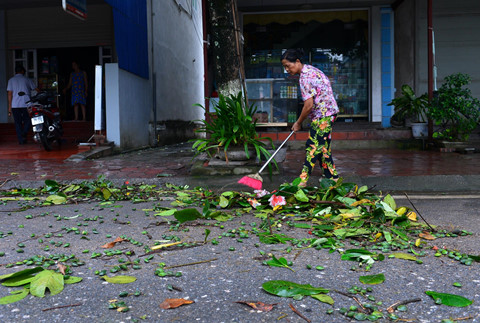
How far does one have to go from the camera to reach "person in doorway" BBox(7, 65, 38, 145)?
1178 cm

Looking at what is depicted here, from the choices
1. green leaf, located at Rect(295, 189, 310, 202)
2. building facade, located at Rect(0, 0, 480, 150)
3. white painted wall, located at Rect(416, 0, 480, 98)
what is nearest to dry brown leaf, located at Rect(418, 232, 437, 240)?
green leaf, located at Rect(295, 189, 310, 202)

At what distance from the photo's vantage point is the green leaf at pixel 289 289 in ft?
8.21

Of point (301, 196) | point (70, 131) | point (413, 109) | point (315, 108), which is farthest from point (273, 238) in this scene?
point (70, 131)

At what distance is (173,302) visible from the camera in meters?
2.43

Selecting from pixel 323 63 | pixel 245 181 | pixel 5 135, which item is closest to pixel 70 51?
pixel 5 135

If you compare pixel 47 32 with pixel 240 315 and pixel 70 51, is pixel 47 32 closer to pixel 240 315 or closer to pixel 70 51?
pixel 70 51

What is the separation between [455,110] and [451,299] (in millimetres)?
7264

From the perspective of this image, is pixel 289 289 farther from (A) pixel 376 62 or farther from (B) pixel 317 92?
(A) pixel 376 62

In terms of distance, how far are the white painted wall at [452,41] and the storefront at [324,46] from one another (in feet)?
5.35

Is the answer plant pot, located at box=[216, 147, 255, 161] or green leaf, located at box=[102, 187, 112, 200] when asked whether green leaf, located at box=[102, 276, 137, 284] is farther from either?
plant pot, located at box=[216, 147, 255, 161]

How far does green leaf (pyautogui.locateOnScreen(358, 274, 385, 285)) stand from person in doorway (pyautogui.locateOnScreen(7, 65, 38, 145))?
10642mm

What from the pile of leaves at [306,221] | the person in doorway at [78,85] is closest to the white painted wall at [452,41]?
the pile of leaves at [306,221]

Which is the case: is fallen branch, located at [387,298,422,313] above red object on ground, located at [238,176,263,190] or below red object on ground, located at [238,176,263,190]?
below

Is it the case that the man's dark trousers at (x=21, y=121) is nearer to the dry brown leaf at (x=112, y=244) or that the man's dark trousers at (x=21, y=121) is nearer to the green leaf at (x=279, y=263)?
the dry brown leaf at (x=112, y=244)
